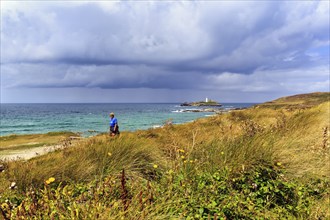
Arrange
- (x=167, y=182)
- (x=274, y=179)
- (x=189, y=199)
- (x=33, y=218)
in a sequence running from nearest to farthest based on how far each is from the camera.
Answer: (x=33, y=218) → (x=189, y=199) → (x=167, y=182) → (x=274, y=179)

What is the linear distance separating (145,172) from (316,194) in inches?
131

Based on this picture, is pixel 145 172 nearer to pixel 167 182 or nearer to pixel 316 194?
pixel 167 182

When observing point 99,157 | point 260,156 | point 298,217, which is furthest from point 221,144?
point 99,157

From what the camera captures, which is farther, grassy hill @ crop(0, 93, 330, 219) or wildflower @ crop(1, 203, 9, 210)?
grassy hill @ crop(0, 93, 330, 219)

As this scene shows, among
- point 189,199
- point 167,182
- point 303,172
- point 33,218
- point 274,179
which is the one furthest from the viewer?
point 303,172

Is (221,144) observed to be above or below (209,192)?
above

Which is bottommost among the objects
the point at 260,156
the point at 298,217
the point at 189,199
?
the point at 298,217

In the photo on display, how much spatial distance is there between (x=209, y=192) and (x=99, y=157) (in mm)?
2796

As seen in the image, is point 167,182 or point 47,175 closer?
point 167,182

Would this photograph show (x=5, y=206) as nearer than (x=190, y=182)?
Yes

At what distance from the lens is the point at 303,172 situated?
5297 mm

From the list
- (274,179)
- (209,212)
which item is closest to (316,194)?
(274,179)

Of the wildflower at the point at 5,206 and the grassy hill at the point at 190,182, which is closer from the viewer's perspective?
the wildflower at the point at 5,206

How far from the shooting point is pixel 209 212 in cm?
378
